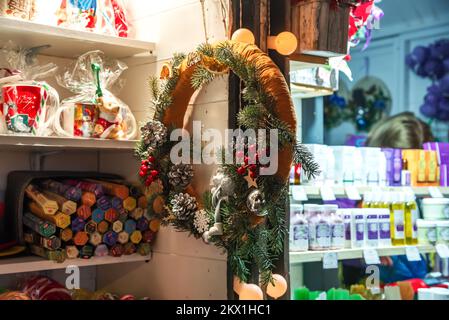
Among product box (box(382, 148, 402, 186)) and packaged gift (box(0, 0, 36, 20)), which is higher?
packaged gift (box(0, 0, 36, 20))

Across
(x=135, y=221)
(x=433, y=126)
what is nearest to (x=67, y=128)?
(x=135, y=221)

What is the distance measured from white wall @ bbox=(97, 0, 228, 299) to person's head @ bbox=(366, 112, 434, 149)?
266 centimetres

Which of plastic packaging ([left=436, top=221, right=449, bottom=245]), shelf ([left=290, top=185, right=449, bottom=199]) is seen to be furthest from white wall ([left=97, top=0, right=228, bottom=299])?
plastic packaging ([left=436, top=221, right=449, bottom=245])

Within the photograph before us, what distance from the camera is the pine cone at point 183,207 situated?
2029 mm

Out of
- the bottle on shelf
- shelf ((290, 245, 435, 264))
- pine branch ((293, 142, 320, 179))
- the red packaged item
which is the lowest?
the red packaged item

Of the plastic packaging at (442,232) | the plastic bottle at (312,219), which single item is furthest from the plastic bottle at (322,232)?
the plastic packaging at (442,232)

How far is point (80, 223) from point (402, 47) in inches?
137

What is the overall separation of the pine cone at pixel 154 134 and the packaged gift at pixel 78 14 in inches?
19.0

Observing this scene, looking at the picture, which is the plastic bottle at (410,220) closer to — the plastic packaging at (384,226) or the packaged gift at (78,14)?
the plastic packaging at (384,226)

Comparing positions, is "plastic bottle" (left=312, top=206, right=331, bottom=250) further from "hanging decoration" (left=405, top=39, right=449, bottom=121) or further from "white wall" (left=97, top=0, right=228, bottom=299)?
"hanging decoration" (left=405, top=39, right=449, bottom=121)

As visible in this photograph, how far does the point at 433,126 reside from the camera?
4.79 metres

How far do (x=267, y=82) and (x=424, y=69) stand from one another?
11.0ft

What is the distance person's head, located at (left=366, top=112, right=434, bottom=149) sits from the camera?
4750 mm
